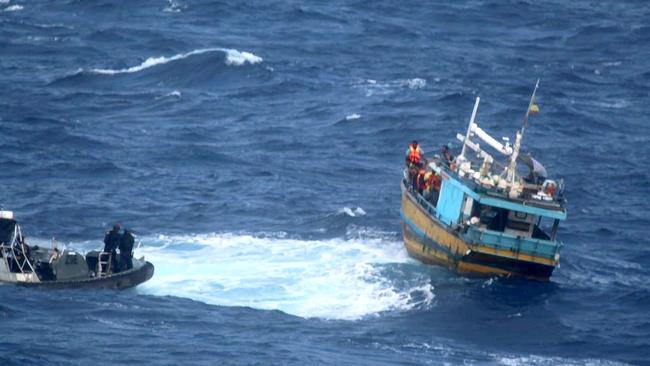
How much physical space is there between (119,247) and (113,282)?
0.96 meters

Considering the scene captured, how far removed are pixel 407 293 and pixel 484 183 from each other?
3.88 meters

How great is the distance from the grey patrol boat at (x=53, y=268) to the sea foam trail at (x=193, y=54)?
28646 mm

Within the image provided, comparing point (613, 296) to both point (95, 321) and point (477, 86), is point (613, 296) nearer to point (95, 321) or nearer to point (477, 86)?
point (95, 321)

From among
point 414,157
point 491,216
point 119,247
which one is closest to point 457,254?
point 491,216

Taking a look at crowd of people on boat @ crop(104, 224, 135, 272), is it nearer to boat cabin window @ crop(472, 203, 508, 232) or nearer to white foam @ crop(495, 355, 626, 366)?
boat cabin window @ crop(472, 203, 508, 232)

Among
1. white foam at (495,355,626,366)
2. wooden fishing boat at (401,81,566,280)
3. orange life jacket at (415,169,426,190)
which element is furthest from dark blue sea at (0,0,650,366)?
orange life jacket at (415,169,426,190)

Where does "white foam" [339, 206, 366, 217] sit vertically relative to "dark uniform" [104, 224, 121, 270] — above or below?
above

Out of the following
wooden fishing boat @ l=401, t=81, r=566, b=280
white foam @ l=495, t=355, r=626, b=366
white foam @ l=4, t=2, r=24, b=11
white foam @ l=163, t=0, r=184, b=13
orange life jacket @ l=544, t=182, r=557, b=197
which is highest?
white foam @ l=163, t=0, r=184, b=13

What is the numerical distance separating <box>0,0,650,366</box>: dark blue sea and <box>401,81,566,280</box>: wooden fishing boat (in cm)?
63

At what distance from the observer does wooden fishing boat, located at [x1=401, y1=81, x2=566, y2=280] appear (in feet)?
143

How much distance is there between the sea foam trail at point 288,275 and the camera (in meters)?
42.9

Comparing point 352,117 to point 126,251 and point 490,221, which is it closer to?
point 490,221

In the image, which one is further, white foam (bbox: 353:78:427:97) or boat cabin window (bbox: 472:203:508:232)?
white foam (bbox: 353:78:427:97)

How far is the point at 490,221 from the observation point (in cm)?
4469
